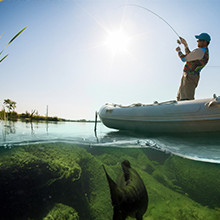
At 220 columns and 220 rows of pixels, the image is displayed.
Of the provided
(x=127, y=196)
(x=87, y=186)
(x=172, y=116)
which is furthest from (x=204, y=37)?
(x=127, y=196)

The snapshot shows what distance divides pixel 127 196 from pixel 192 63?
4.54 m

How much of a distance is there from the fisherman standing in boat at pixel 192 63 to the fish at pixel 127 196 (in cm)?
422

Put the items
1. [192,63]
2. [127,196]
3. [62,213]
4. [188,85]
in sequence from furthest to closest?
1. [188,85]
2. [192,63]
3. [62,213]
4. [127,196]

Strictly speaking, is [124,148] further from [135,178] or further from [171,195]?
[135,178]

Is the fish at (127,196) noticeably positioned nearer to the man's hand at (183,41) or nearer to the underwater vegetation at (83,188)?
the underwater vegetation at (83,188)

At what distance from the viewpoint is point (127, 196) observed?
0.73 metres

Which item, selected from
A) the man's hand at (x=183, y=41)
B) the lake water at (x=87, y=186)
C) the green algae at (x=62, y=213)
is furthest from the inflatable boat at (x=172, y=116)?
the green algae at (x=62, y=213)

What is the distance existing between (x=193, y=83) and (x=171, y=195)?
12.0 ft

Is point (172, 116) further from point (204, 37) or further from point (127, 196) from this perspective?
point (127, 196)

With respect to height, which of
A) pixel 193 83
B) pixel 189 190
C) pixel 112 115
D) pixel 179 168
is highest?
pixel 193 83

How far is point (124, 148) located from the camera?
288cm

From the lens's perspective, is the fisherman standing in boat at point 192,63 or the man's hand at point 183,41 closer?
the fisherman standing in boat at point 192,63

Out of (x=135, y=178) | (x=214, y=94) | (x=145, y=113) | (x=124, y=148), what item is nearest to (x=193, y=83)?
(x=214, y=94)

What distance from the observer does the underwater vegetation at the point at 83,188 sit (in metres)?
1.30
